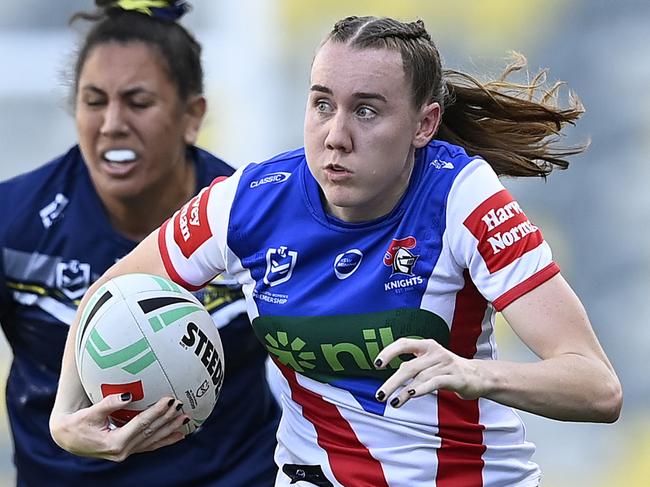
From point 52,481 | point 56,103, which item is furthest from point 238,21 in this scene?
point 52,481

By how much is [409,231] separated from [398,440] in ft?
1.61

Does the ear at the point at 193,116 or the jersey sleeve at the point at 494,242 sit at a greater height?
the ear at the point at 193,116

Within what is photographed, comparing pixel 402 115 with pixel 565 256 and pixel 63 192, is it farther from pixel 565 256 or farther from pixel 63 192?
pixel 565 256

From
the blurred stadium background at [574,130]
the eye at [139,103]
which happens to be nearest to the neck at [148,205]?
the eye at [139,103]

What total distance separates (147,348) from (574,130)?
354cm

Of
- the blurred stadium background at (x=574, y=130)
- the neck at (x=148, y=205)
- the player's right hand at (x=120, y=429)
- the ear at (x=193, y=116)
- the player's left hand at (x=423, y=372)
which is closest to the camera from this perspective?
the player's left hand at (x=423, y=372)

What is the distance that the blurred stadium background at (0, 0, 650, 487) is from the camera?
6113mm

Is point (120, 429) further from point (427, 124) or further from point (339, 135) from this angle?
point (427, 124)

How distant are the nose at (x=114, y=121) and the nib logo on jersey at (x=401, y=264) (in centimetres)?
129

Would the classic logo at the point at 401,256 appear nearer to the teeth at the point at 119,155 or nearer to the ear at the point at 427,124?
the ear at the point at 427,124

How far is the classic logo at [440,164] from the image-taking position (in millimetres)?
3156

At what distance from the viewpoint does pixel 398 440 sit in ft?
10.5

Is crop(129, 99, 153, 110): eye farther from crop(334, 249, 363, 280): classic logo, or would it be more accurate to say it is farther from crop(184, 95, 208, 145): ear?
crop(334, 249, 363, 280): classic logo

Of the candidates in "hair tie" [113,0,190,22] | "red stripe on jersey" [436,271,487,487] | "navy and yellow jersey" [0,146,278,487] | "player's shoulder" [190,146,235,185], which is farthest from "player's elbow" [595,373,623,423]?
"hair tie" [113,0,190,22]
